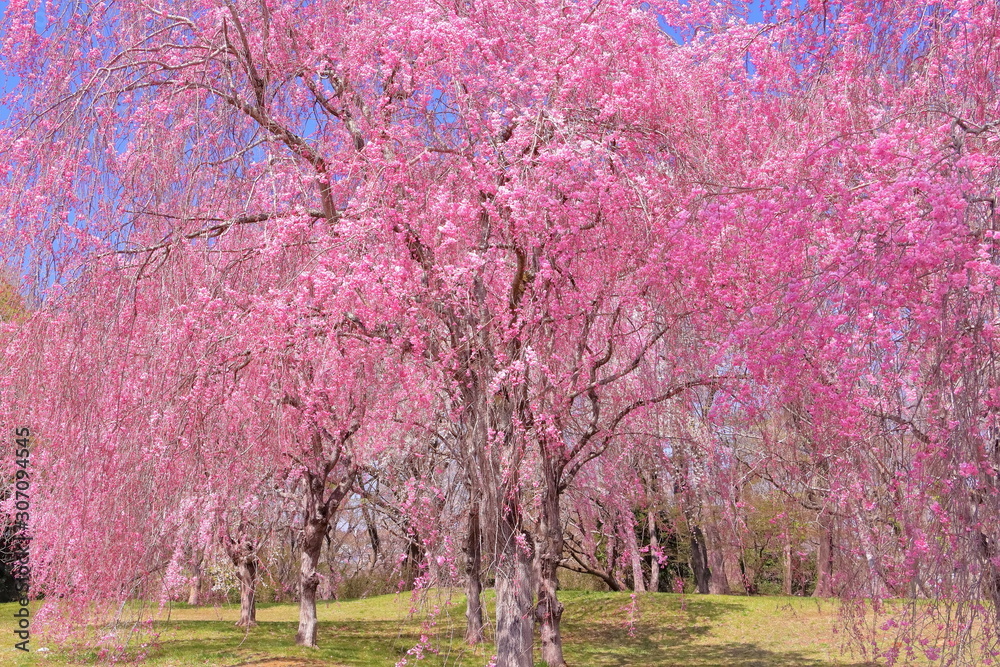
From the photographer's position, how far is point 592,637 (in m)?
15.6

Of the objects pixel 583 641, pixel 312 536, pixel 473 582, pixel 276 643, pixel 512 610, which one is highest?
pixel 312 536

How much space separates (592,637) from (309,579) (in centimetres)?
547

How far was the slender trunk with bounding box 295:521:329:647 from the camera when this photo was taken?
1319cm

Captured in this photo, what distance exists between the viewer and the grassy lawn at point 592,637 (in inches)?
472

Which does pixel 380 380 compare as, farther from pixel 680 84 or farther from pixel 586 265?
pixel 680 84

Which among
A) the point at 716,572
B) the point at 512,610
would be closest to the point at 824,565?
the point at 512,610

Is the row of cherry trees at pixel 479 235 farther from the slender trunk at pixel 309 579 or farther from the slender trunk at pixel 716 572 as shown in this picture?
the slender trunk at pixel 716 572

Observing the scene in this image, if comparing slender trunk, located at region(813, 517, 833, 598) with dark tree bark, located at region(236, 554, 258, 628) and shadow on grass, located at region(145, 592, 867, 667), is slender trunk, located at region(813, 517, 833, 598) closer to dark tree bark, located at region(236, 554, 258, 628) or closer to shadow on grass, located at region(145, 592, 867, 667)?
shadow on grass, located at region(145, 592, 867, 667)

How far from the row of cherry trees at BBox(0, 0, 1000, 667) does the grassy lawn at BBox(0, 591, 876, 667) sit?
15.1ft

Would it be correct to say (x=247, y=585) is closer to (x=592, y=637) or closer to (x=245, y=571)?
(x=245, y=571)

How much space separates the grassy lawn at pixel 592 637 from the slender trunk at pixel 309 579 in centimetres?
32

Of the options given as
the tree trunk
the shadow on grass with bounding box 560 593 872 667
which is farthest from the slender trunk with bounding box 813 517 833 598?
the tree trunk

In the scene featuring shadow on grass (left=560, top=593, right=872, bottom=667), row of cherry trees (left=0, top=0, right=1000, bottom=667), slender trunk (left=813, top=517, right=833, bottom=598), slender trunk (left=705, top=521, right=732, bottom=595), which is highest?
row of cherry trees (left=0, top=0, right=1000, bottom=667)

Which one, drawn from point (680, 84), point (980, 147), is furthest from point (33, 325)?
point (980, 147)
